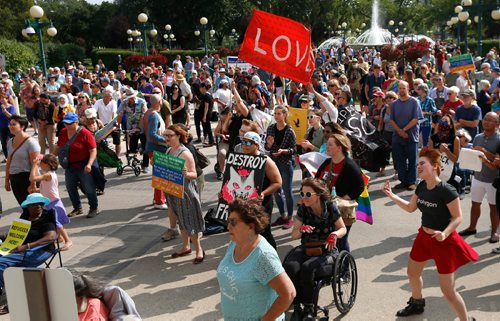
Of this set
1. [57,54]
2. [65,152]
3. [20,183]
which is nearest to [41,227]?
[20,183]

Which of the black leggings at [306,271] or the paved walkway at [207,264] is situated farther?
the paved walkway at [207,264]

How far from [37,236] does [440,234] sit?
172 inches

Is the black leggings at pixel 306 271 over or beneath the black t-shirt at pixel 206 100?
beneath

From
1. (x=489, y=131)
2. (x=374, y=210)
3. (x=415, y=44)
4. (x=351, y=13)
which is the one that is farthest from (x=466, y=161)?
(x=351, y=13)

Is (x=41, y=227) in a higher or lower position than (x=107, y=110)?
lower

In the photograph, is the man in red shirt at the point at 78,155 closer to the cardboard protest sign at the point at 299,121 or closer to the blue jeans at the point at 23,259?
the blue jeans at the point at 23,259

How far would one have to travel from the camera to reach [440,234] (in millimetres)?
5172

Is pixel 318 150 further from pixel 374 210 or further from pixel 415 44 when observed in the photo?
pixel 415 44

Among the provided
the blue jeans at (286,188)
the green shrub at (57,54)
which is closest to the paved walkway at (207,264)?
the blue jeans at (286,188)

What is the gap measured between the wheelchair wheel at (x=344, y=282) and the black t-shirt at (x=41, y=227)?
10.9ft

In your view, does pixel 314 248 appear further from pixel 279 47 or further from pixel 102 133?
pixel 102 133

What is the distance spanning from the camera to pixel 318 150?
29.2ft

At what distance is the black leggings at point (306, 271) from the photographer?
17.7ft

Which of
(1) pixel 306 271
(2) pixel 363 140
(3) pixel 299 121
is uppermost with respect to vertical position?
(3) pixel 299 121
